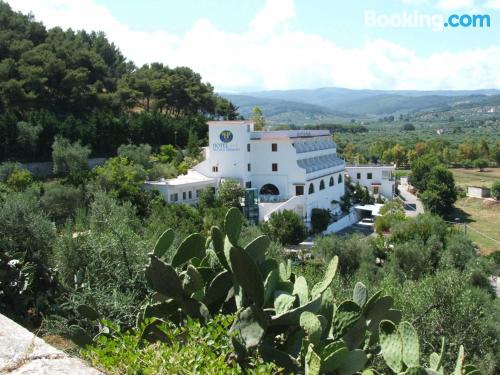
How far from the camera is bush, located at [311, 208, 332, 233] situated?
3512cm

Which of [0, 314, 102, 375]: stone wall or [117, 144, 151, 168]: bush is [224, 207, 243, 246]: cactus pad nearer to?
[0, 314, 102, 375]: stone wall

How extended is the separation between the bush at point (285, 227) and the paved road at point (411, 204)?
18059 millimetres

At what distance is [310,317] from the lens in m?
4.54

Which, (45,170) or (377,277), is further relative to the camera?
(45,170)

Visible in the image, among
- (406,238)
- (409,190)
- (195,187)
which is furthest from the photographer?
(409,190)

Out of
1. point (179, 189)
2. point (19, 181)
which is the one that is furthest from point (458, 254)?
point (19, 181)

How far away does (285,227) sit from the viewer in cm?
3056

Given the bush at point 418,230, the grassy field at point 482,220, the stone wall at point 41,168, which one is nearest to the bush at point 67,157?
the stone wall at point 41,168

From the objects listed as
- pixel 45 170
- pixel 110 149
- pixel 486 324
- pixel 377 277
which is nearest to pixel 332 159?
pixel 110 149

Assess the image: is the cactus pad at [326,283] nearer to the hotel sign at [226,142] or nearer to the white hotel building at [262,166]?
the white hotel building at [262,166]

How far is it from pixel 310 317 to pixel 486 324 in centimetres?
892

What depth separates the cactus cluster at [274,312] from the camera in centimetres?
454

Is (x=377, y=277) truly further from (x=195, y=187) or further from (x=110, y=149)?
(x=110, y=149)

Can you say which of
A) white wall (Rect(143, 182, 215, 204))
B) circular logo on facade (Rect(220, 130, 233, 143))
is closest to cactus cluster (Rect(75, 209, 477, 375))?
white wall (Rect(143, 182, 215, 204))
